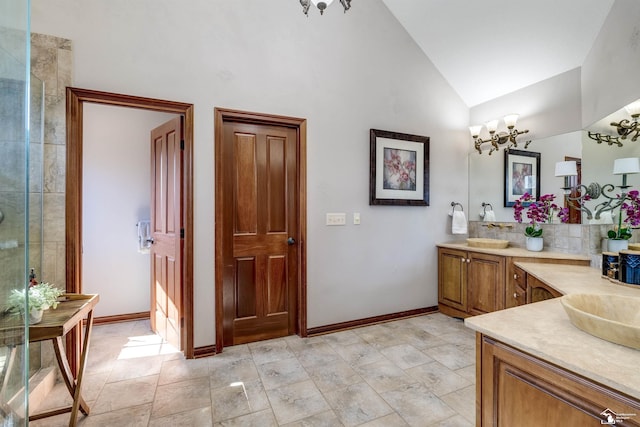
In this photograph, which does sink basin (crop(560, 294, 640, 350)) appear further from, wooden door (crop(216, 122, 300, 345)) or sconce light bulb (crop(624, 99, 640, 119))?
wooden door (crop(216, 122, 300, 345))

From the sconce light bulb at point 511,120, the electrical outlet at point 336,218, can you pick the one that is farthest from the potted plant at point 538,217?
the electrical outlet at point 336,218

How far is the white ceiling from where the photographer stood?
8.46ft

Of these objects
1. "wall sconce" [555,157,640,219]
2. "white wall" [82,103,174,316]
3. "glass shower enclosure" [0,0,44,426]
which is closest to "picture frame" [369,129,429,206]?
"wall sconce" [555,157,640,219]

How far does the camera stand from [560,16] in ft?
8.46

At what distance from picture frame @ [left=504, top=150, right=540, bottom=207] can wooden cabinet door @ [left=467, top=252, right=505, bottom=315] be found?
2.64 feet

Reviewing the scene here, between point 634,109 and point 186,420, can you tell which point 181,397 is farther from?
point 634,109

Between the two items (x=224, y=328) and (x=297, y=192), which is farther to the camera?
(x=297, y=192)

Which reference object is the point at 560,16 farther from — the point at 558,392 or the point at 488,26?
the point at 558,392

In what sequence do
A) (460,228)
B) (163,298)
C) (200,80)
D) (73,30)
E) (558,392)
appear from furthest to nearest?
(460,228)
(163,298)
(200,80)
(73,30)
(558,392)

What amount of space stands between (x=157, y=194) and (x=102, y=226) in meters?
0.88

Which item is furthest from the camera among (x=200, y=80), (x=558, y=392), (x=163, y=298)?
(x=163, y=298)

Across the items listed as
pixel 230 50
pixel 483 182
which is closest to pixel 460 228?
pixel 483 182

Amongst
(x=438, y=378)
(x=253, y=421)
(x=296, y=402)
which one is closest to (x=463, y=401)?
(x=438, y=378)

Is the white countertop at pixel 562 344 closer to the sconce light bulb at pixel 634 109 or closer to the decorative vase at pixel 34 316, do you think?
the sconce light bulb at pixel 634 109
